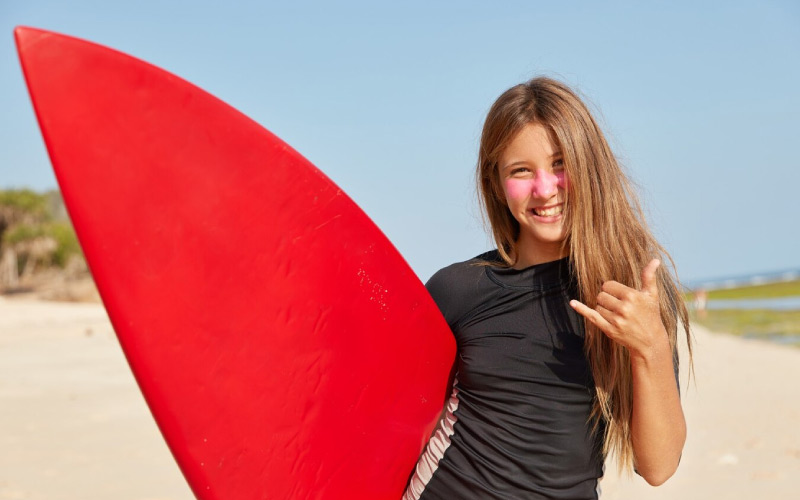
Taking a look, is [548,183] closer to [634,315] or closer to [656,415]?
[634,315]

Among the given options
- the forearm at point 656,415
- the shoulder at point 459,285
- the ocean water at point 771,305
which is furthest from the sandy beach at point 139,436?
the ocean water at point 771,305

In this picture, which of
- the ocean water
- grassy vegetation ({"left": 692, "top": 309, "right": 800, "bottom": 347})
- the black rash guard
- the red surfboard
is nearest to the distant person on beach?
the black rash guard

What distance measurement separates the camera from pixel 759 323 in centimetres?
1744

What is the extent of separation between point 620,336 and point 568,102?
57cm

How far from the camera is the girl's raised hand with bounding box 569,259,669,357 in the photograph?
1470 mm

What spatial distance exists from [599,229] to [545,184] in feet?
Result: 0.51

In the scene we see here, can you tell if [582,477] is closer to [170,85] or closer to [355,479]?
[355,479]

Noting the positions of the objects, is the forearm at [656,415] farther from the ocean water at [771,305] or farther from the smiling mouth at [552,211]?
the ocean water at [771,305]

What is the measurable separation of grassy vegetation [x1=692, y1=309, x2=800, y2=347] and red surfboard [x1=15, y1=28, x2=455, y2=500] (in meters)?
12.2

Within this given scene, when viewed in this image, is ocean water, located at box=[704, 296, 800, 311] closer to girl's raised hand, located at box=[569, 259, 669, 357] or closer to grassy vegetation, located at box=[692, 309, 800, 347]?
grassy vegetation, located at box=[692, 309, 800, 347]

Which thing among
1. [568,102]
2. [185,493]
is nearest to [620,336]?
[568,102]

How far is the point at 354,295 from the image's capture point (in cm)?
188

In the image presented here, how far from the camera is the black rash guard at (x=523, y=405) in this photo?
1626mm

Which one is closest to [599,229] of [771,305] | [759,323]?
[759,323]
